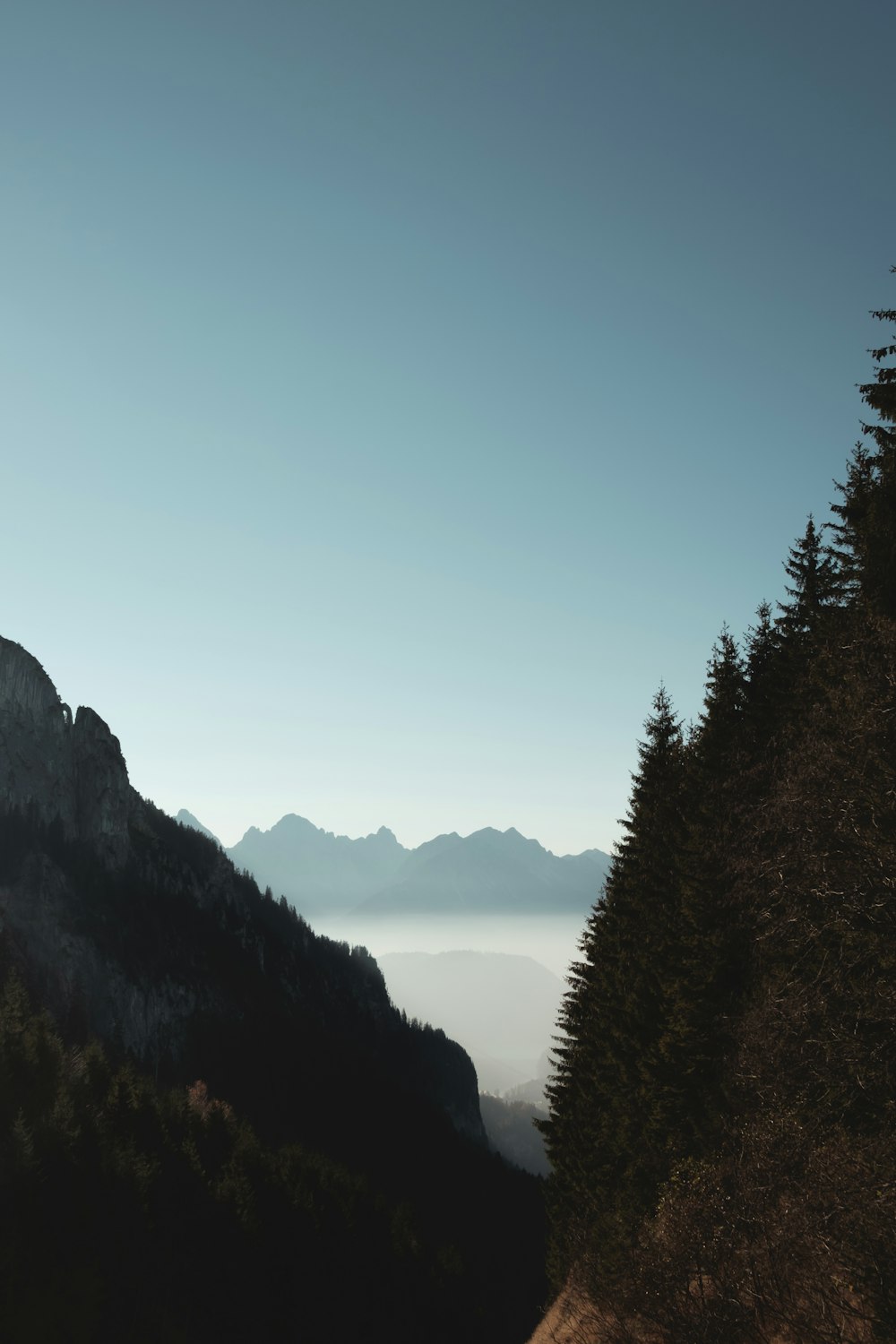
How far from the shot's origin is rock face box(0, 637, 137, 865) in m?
181

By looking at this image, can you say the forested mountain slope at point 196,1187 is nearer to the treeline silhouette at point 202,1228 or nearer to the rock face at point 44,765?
the treeline silhouette at point 202,1228

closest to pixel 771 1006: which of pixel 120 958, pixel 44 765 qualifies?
pixel 120 958

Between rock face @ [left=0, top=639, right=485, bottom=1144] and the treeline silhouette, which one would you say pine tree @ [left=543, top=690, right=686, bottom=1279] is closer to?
the treeline silhouette

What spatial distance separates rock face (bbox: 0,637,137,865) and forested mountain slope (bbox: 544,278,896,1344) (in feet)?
597

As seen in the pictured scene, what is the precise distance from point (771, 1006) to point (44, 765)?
203 metres

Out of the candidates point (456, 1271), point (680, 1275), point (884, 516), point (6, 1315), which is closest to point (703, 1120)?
point (680, 1275)

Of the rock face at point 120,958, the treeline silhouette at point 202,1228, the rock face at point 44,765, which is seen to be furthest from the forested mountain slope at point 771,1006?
the rock face at point 44,765

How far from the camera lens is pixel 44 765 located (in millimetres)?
188250

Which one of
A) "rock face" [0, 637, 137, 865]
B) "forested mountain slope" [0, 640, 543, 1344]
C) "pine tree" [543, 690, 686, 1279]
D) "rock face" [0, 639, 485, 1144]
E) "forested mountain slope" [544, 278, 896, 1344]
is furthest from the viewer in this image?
"rock face" [0, 637, 137, 865]

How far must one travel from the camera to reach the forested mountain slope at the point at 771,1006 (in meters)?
12.1

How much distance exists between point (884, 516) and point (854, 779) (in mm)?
8339

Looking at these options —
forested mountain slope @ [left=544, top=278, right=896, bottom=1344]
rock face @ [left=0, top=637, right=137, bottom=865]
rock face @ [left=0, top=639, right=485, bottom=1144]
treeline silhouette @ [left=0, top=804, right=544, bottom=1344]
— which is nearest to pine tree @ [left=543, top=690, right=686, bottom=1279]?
forested mountain slope @ [left=544, top=278, right=896, bottom=1344]

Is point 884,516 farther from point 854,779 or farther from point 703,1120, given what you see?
point 703,1120

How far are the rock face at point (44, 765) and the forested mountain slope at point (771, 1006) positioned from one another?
182 m
